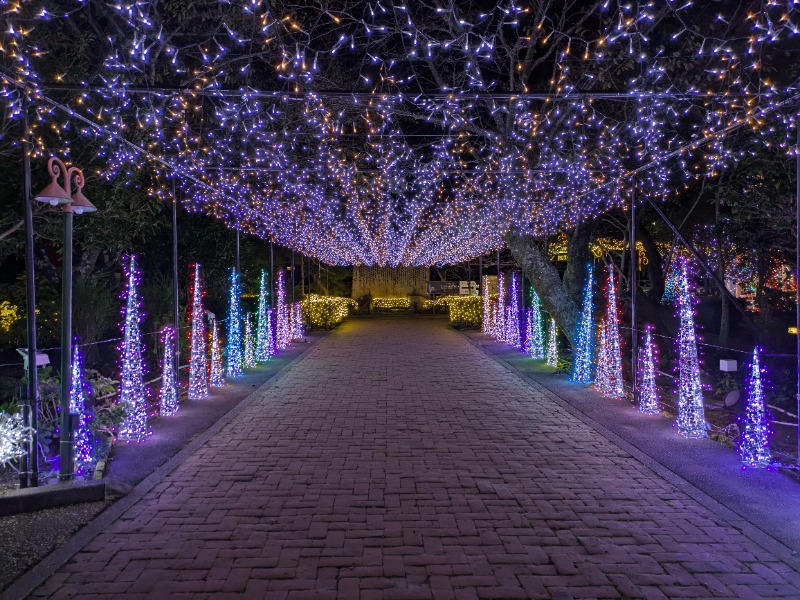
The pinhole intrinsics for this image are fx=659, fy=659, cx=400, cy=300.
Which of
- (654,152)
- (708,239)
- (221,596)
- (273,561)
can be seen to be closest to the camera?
(221,596)

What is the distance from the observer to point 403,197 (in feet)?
53.1

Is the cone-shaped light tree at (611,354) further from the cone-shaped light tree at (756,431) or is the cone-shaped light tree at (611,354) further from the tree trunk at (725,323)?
the tree trunk at (725,323)

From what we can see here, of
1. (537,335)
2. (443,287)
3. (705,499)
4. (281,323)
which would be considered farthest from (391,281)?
(705,499)

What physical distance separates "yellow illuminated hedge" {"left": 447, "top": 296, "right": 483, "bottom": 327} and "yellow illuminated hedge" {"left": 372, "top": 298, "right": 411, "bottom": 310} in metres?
10.7

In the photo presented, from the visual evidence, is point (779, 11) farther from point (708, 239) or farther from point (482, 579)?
point (482, 579)

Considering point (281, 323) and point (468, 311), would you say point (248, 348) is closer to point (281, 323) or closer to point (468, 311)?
point (281, 323)

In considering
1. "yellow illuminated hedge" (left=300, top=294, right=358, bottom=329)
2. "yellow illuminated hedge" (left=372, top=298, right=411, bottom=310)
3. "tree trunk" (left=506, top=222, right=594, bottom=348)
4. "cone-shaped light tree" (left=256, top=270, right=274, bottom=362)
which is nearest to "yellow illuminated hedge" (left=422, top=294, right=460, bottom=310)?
"yellow illuminated hedge" (left=372, top=298, right=411, bottom=310)

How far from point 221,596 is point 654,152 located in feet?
34.6

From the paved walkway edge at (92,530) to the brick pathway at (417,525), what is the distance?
0.25 ft

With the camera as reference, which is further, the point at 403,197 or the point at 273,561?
the point at 403,197

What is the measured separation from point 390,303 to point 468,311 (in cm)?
1245

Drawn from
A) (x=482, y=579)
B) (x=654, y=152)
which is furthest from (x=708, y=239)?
(x=482, y=579)

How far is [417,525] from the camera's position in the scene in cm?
461

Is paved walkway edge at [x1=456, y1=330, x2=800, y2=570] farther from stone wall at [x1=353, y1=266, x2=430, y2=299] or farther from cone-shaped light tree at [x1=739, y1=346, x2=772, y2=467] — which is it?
stone wall at [x1=353, y1=266, x2=430, y2=299]
